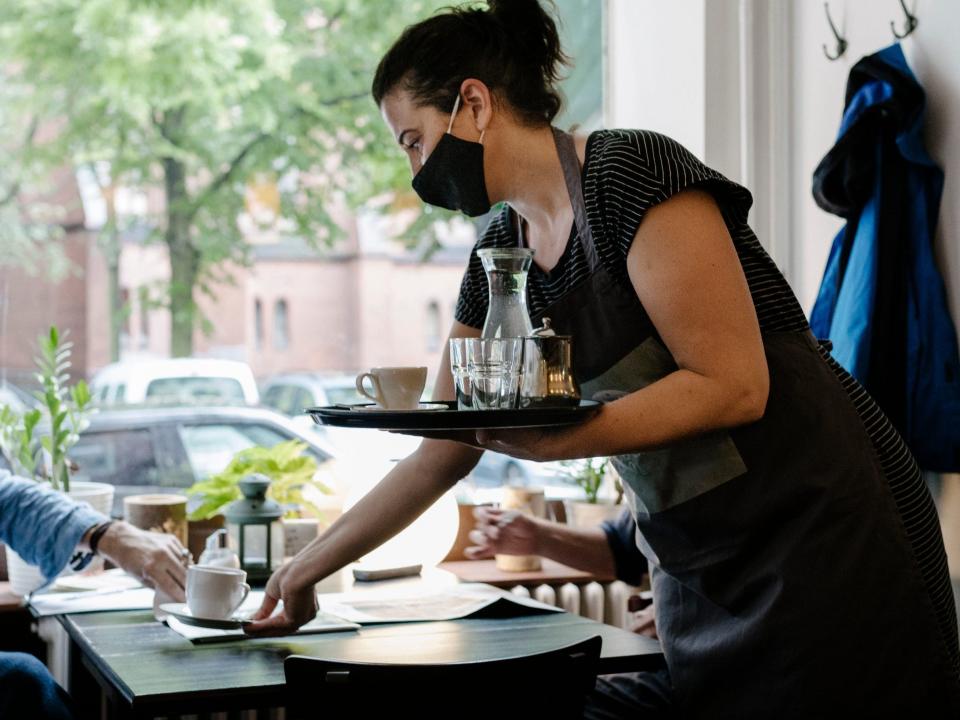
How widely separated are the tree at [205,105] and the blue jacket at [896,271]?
1.52m

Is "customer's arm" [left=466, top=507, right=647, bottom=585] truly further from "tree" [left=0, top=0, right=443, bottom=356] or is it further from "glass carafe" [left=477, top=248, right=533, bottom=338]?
"tree" [left=0, top=0, right=443, bottom=356]

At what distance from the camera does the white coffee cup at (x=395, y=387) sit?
1.45 m

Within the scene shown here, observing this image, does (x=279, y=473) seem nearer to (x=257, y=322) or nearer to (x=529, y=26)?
(x=257, y=322)

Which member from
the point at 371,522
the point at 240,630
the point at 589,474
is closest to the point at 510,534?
the point at 371,522

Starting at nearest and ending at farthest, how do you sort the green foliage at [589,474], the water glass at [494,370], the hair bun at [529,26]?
1. the water glass at [494,370]
2. the hair bun at [529,26]
3. the green foliage at [589,474]

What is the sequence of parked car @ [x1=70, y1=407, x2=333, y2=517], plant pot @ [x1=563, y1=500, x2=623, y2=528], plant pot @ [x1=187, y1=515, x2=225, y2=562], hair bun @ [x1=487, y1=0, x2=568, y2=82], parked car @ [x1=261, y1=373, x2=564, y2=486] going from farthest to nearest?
parked car @ [x1=261, y1=373, x2=564, y2=486]
parked car @ [x1=70, y1=407, x2=333, y2=517]
plant pot @ [x1=563, y1=500, x2=623, y2=528]
plant pot @ [x1=187, y1=515, x2=225, y2=562]
hair bun @ [x1=487, y1=0, x2=568, y2=82]

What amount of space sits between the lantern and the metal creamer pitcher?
1008 mm

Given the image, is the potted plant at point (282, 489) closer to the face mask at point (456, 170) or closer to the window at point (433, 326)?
the window at point (433, 326)

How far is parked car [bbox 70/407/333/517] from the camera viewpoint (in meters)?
2.97

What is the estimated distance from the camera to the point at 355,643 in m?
1.75

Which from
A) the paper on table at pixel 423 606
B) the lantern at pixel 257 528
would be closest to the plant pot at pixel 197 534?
the lantern at pixel 257 528

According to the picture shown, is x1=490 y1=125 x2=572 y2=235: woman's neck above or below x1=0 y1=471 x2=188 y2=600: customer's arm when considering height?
above

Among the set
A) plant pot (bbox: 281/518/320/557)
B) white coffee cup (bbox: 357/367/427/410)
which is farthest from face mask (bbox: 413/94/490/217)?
plant pot (bbox: 281/518/320/557)

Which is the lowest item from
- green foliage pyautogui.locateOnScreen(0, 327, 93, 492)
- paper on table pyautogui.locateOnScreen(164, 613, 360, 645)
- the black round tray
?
paper on table pyautogui.locateOnScreen(164, 613, 360, 645)
